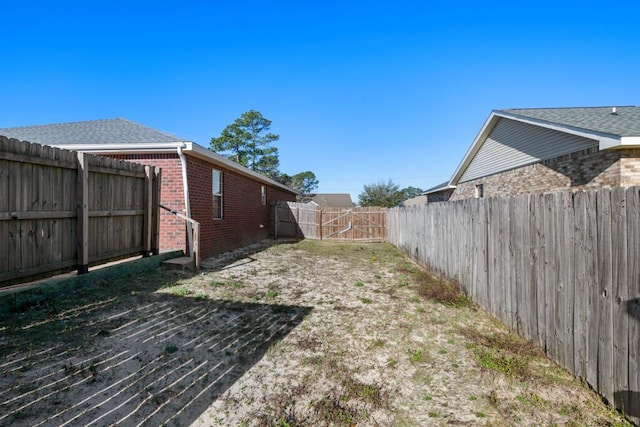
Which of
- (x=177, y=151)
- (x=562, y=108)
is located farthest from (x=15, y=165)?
(x=562, y=108)

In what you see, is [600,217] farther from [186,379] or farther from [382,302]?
[186,379]

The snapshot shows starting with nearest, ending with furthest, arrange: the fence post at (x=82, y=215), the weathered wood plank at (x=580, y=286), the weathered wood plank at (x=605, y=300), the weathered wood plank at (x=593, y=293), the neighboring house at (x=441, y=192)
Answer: the weathered wood plank at (x=605, y=300), the weathered wood plank at (x=593, y=293), the weathered wood plank at (x=580, y=286), the fence post at (x=82, y=215), the neighboring house at (x=441, y=192)

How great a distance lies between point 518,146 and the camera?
10781 millimetres

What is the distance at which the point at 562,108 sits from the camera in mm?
11039

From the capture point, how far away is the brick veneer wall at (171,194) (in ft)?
25.2

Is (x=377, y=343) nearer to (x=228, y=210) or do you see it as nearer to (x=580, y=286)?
(x=580, y=286)

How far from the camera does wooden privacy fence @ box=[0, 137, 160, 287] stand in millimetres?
4043

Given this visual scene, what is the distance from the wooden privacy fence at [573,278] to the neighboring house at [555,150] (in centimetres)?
436

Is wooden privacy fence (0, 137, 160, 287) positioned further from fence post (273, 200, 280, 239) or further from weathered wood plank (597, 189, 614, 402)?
fence post (273, 200, 280, 239)

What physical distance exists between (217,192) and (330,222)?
25.9 feet

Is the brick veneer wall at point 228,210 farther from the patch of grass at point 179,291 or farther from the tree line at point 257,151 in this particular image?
the tree line at point 257,151

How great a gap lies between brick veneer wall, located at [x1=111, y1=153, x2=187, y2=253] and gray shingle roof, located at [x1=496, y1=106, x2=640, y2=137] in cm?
1020

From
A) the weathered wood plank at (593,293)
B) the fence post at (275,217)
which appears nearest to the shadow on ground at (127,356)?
the weathered wood plank at (593,293)

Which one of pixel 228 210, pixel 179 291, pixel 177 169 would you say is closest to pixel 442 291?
pixel 179 291
